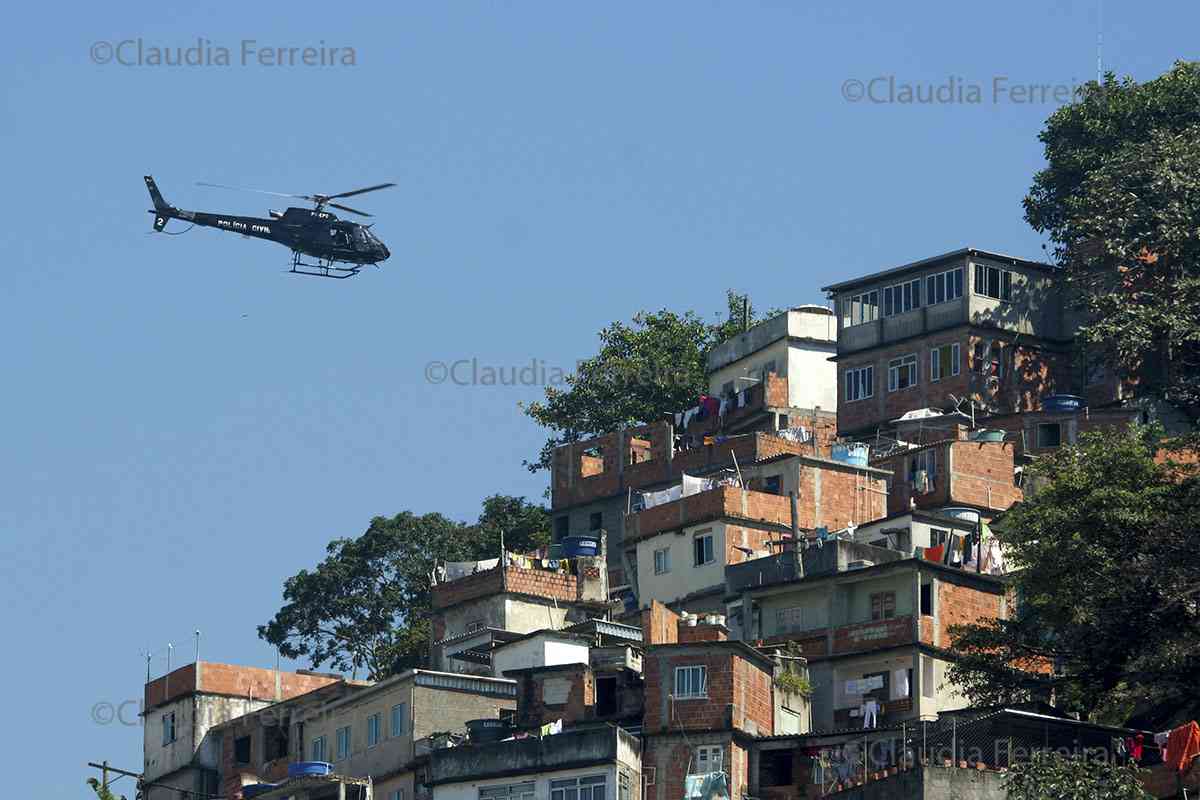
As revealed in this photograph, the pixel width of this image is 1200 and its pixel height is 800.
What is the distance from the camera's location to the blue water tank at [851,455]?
90.2m

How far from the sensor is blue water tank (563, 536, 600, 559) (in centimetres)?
9144

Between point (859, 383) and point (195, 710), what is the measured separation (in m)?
28.6

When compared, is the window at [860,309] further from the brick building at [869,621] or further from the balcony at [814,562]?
the brick building at [869,621]

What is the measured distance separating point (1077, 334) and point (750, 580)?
19464mm

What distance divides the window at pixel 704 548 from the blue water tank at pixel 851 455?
7.10m

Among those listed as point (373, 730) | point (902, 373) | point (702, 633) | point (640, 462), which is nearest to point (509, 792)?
point (702, 633)

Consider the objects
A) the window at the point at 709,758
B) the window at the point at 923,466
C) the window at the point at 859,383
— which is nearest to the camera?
the window at the point at 709,758

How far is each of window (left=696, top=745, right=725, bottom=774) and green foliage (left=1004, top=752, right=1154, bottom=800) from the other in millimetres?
15593

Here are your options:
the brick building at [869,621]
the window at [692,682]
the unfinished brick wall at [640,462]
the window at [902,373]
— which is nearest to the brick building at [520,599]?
the unfinished brick wall at [640,462]

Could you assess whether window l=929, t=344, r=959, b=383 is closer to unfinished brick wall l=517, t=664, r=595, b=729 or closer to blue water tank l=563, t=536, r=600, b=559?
blue water tank l=563, t=536, r=600, b=559

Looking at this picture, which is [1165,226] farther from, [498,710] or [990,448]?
[498,710]

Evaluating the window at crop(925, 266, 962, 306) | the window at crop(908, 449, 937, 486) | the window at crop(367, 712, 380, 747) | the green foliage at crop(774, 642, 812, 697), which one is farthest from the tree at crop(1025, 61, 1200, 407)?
the window at crop(367, 712, 380, 747)

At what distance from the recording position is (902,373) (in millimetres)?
99000

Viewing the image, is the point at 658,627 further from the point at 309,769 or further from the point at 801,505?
the point at 801,505
